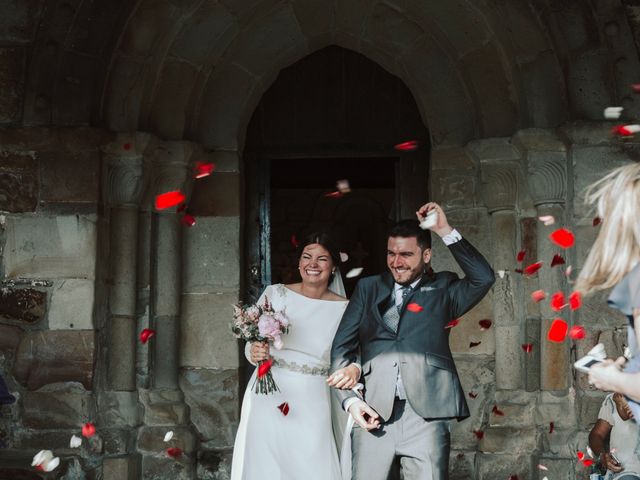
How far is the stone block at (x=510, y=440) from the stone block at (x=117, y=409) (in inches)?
82.8

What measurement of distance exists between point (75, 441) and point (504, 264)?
2764 mm

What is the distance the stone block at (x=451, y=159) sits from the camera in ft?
21.1

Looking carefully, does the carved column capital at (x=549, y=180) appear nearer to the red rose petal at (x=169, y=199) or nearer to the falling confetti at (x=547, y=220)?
the falling confetti at (x=547, y=220)

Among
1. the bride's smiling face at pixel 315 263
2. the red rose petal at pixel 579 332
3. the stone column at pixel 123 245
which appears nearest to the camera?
the bride's smiling face at pixel 315 263

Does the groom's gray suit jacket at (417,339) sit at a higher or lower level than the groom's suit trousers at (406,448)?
higher

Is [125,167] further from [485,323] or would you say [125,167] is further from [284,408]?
[485,323]

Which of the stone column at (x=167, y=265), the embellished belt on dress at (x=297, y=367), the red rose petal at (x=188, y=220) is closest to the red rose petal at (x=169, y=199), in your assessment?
the stone column at (x=167, y=265)

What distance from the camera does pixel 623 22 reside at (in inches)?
223

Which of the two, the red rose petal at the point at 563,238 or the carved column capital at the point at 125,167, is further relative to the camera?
the carved column capital at the point at 125,167

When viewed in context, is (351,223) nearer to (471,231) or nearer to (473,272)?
(471,231)

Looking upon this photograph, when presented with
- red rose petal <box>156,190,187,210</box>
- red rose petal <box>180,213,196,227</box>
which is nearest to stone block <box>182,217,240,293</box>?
red rose petal <box>180,213,196,227</box>

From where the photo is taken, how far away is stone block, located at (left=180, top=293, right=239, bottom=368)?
6.37m

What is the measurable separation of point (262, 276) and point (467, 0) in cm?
229

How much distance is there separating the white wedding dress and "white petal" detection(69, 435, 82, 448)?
1.11 metres
